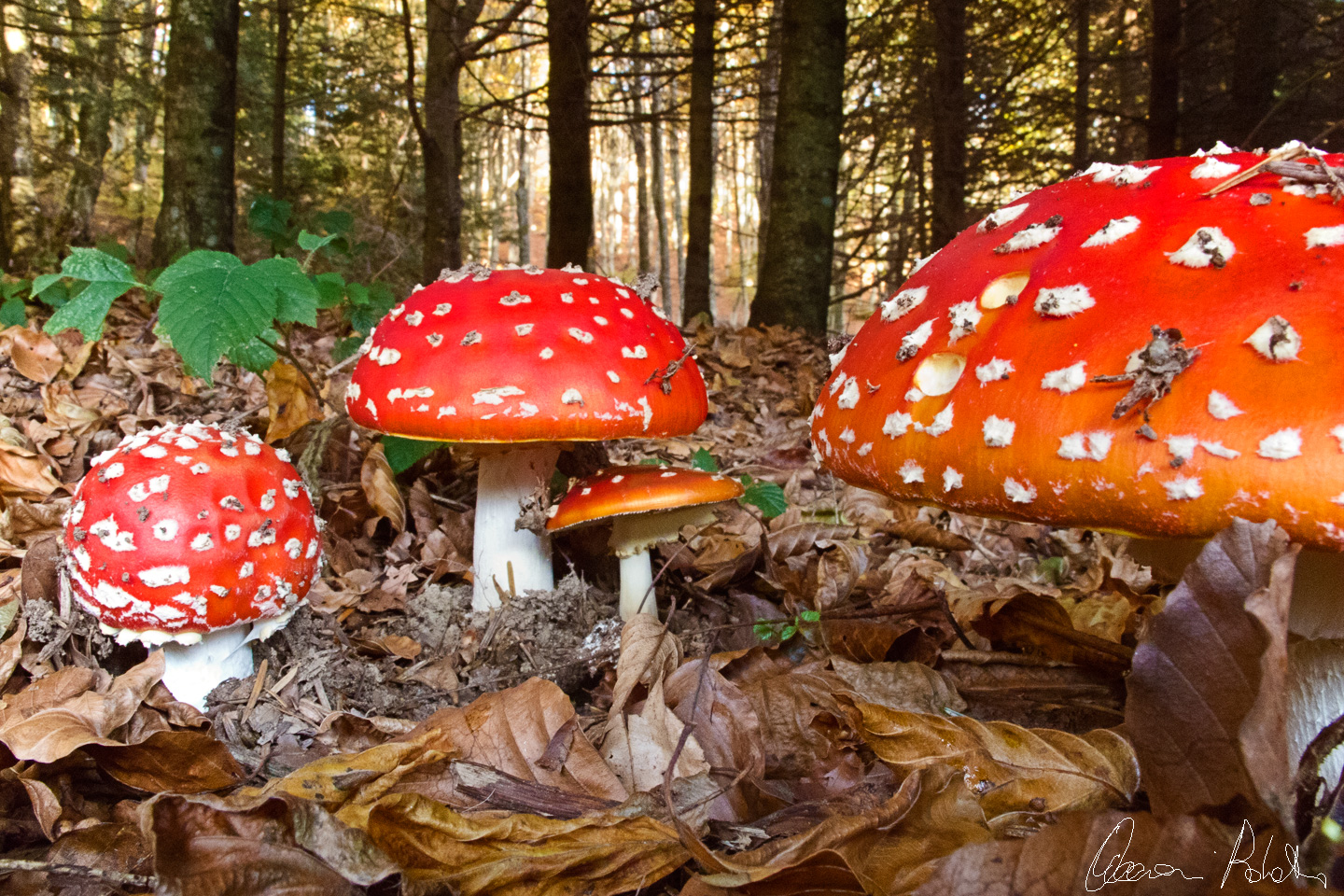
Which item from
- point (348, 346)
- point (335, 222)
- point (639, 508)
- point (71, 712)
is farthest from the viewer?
point (335, 222)

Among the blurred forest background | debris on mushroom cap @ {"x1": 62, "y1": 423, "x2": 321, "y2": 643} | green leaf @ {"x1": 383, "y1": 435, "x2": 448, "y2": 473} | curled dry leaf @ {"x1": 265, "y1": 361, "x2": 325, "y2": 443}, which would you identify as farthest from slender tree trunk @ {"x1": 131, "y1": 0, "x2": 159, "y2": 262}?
debris on mushroom cap @ {"x1": 62, "y1": 423, "x2": 321, "y2": 643}

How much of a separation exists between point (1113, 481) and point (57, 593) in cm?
270

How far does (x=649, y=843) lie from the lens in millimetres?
1379

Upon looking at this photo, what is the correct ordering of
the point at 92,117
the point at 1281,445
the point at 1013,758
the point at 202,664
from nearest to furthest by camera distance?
the point at 1281,445
the point at 1013,758
the point at 202,664
the point at 92,117

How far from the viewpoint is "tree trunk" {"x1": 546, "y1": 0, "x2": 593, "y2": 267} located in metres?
8.30

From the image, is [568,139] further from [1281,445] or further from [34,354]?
[1281,445]

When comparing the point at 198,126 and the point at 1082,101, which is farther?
the point at 1082,101

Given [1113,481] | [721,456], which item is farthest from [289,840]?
[721,456]

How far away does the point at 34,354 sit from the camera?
3699 mm

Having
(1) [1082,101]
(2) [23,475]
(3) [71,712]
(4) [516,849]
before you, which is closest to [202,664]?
(3) [71,712]

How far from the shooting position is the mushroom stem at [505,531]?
279 cm

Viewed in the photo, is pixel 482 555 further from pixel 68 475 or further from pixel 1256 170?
pixel 1256 170

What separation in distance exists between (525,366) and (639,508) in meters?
0.51

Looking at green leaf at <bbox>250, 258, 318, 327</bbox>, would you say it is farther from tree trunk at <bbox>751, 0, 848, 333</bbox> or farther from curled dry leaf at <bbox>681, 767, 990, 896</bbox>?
tree trunk at <bbox>751, 0, 848, 333</bbox>
